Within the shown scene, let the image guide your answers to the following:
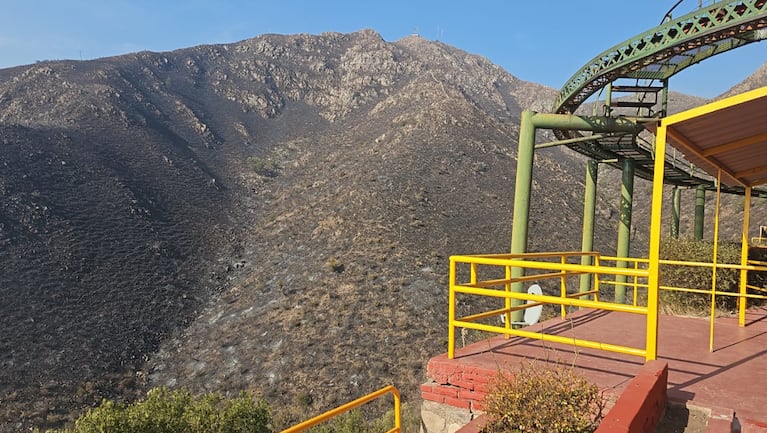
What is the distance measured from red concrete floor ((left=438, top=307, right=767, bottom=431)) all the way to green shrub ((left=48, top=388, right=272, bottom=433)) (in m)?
7.07

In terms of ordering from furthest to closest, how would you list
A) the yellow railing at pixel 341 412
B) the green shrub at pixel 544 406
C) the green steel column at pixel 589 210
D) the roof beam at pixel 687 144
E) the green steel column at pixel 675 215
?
the green steel column at pixel 675 215
the green steel column at pixel 589 210
the roof beam at pixel 687 144
the yellow railing at pixel 341 412
the green shrub at pixel 544 406

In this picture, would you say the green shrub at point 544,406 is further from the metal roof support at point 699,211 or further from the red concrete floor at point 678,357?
the metal roof support at point 699,211

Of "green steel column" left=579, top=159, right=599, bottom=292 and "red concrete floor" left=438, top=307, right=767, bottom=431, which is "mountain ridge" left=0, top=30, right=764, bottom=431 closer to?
"green steel column" left=579, top=159, right=599, bottom=292

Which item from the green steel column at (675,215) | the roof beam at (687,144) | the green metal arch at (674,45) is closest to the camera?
the roof beam at (687,144)

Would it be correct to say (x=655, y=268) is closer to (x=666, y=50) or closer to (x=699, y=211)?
(x=666, y=50)

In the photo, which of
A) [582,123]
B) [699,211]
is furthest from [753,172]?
[699,211]

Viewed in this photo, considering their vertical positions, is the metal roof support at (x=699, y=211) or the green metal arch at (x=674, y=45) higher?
the green metal arch at (x=674, y=45)

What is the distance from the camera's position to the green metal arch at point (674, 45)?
30.2 feet

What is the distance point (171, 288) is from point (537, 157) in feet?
118

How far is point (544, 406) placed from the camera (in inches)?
146

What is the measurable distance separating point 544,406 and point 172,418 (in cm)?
908

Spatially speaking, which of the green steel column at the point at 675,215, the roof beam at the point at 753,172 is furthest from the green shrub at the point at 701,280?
the green steel column at the point at 675,215

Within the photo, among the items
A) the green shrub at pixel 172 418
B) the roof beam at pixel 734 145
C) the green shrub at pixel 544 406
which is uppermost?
the roof beam at pixel 734 145

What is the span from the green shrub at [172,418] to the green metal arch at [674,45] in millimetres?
11087
